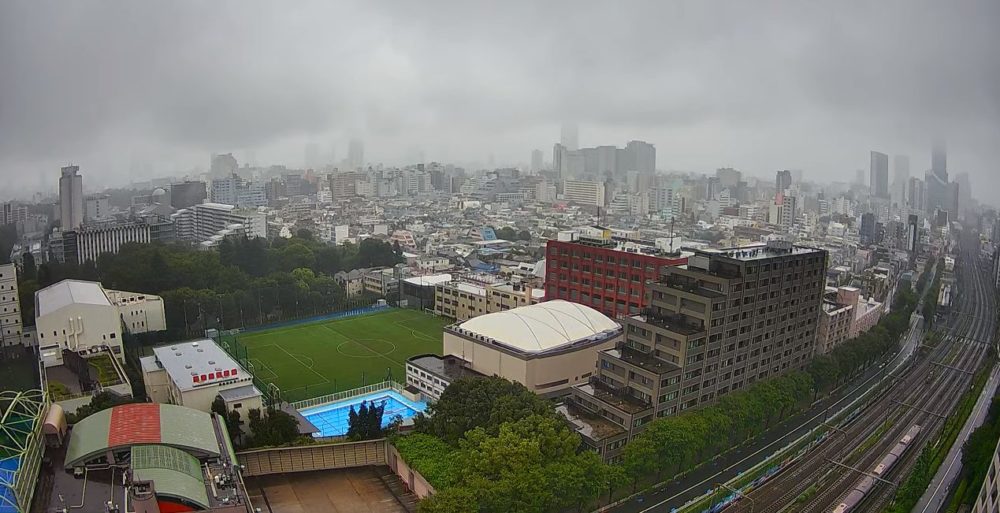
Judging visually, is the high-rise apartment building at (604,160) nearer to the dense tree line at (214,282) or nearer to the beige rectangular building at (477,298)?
the beige rectangular building at (477,298)

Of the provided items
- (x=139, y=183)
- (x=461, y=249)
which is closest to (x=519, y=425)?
(x=461, y=249)

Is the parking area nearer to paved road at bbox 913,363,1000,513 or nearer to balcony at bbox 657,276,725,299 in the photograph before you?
balcony at bbox 657,276,725,299

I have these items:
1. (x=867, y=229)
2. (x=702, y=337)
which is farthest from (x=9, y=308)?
(x=867, y=229)

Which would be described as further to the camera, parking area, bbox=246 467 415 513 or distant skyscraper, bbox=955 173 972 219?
distant skyscraper, bbox=955 173 972 219

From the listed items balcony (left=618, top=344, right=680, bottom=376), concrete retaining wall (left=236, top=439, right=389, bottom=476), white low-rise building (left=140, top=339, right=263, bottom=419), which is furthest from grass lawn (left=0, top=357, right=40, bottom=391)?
balcony (left=618, top=344, right=680, bottom=376)

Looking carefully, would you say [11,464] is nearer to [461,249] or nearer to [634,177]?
[461,249]

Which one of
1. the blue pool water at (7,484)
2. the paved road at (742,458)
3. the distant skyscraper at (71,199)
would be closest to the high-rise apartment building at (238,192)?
the distant skyscraper at (71,199)

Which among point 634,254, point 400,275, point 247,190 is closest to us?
point 634,254
